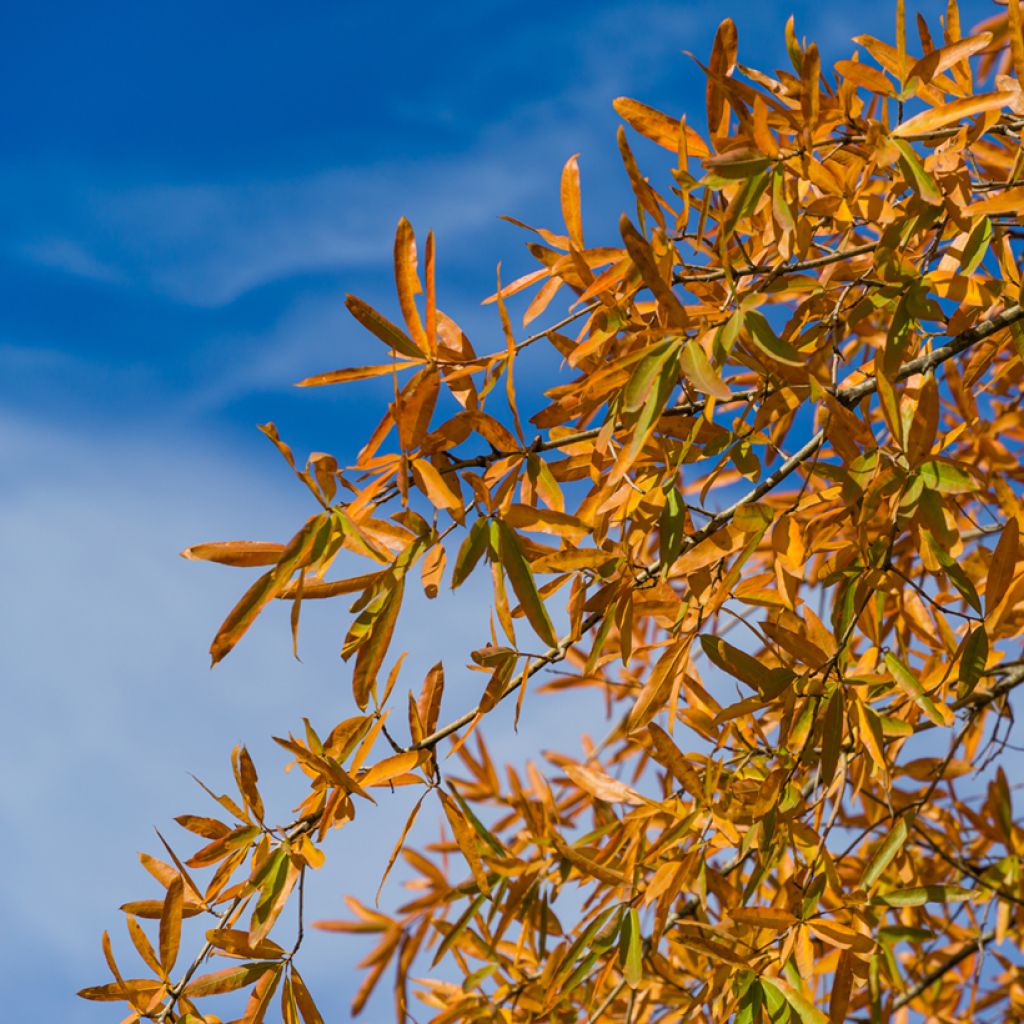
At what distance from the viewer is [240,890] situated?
0.98 m

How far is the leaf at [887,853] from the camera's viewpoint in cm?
97

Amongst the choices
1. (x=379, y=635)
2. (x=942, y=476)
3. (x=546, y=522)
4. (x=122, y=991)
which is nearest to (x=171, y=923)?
(x=122, y=991)

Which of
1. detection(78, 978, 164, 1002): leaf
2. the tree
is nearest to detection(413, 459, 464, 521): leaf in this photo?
the tree

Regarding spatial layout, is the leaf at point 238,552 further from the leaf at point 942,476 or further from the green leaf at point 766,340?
the leaf at point 942,476

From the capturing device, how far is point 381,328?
0.87 m

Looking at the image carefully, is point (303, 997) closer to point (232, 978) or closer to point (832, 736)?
point (232, 978)

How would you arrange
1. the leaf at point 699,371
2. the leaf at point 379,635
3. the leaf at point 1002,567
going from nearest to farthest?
the leaf at point 699,371
the leaf at point 379,635
the leaf at point 1002,567

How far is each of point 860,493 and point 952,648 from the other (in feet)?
1.01

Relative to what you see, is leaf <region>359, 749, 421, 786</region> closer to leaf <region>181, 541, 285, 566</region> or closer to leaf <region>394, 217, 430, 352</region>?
leaf <region>181, 541, 285, 566</region>

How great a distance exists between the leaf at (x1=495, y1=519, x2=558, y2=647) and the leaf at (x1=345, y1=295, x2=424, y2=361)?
154 millimetres

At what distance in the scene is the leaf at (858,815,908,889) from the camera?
974 mm

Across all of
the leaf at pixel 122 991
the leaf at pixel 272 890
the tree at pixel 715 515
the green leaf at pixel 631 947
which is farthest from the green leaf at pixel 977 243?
the leaf at pixel 122 991

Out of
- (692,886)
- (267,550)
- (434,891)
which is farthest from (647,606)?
(434,891)

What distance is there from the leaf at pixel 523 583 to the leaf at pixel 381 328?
0.51 feet
